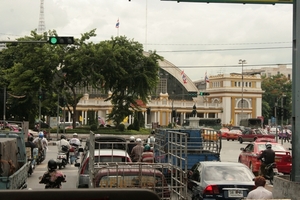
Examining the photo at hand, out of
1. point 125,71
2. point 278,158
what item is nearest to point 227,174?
point 278,158

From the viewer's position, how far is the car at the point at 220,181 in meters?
13.4

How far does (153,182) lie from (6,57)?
214 ft

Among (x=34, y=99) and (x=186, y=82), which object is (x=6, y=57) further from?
(x=186, y=82)

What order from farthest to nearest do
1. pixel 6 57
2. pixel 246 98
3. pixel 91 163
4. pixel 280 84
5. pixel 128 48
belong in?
pixel 280 84 → pixel 246 98 → pixel 6 57 → pixel 128 48 → pixel 91 163

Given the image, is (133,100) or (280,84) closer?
(133,100)

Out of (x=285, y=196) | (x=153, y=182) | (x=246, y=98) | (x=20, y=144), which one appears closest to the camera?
(x=153, y=182)

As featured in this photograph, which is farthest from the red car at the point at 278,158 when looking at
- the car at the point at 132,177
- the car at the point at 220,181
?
the car at the point at 132,177

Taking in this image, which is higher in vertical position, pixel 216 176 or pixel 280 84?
pixel 280 84

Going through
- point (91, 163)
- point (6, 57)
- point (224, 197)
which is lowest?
point (224, 197)

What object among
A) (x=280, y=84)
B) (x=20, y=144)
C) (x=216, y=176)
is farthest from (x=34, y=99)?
(x=280, y=84)

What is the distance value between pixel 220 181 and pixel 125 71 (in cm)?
4810

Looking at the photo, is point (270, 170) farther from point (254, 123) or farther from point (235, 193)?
point (254, 123)

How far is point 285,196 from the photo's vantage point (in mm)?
13297

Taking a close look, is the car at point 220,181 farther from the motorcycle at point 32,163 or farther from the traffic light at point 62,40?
the traffic light at point 62,40
